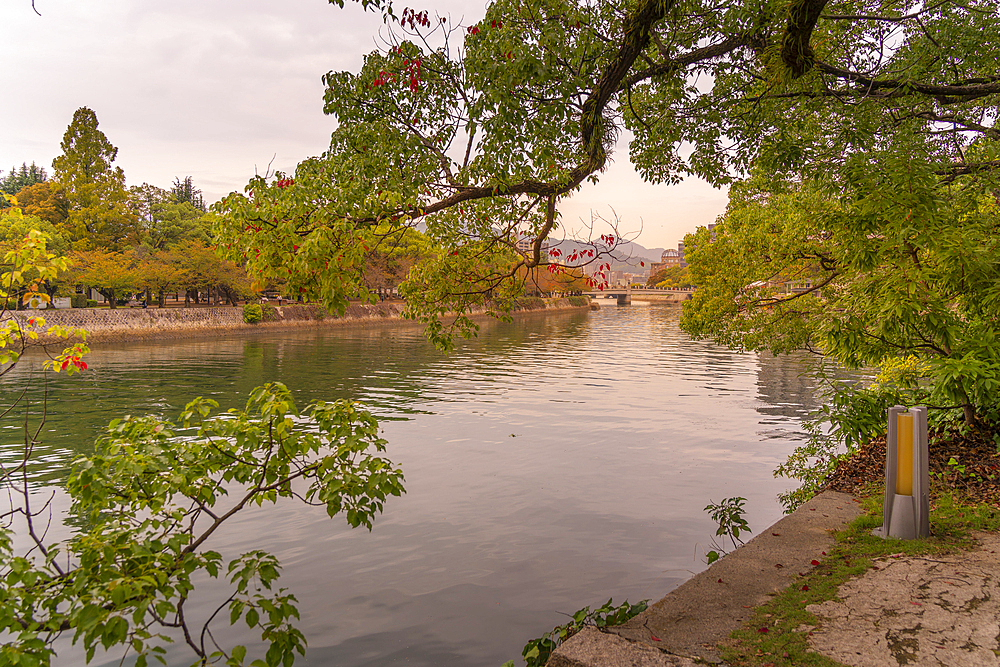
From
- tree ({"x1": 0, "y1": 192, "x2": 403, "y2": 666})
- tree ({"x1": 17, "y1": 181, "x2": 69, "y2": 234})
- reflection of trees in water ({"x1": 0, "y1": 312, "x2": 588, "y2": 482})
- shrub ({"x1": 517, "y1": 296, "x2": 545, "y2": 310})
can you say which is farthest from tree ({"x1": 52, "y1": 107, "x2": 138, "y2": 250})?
tree ({"x1": 0, "y1": 192, "x2": 403, "y2": 666})

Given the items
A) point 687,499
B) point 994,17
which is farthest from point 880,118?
point 687,499

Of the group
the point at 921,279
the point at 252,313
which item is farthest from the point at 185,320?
the point at 921,279

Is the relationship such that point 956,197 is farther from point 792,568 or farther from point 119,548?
point 119,548

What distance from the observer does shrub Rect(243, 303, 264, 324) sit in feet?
172

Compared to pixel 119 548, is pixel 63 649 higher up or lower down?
lower down

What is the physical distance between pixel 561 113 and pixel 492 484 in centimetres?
836

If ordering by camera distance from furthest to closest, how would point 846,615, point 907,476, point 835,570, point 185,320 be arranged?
point 185,320
point 907,476
point 835,570
point 846,615

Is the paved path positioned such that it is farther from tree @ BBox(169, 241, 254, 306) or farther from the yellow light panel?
tree @ BBox(169, 241, 254, 306)

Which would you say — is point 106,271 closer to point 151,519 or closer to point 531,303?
point 151,519

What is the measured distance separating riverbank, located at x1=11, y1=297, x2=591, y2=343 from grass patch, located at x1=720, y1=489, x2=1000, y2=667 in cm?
2906

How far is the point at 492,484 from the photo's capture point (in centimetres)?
1344

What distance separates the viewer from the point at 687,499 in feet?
39.9

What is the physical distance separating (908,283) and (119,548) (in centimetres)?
796

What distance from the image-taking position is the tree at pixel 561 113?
6.87m
